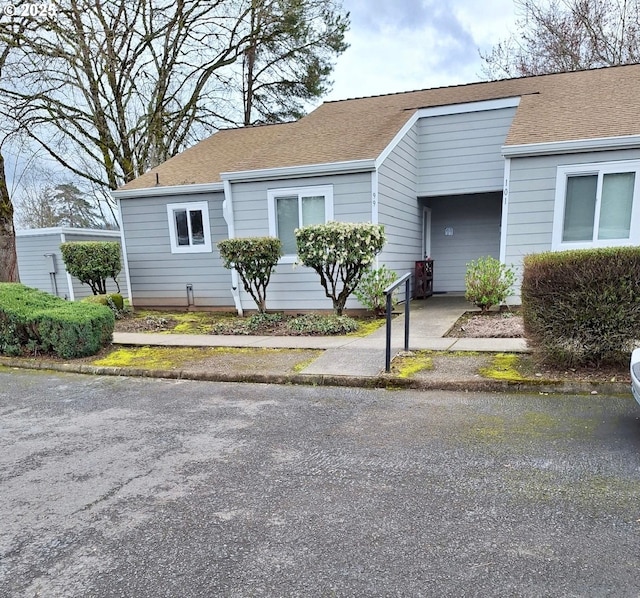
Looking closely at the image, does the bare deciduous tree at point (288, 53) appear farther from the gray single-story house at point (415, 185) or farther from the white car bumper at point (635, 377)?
the white car bumper at point (635, 377)

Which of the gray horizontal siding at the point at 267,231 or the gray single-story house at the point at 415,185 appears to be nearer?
the gray single-story house at the point at 415,185

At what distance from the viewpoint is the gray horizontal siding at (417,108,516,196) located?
924cm

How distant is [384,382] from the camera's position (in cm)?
439

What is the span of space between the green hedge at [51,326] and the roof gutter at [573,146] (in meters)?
7.29

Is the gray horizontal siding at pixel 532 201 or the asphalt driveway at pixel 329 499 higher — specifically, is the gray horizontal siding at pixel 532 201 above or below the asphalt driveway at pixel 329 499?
above

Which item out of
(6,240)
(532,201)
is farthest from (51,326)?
(532,201)

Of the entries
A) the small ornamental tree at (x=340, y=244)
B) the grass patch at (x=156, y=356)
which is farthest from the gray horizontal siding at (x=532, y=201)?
the grass patch at (x=156, y=356)

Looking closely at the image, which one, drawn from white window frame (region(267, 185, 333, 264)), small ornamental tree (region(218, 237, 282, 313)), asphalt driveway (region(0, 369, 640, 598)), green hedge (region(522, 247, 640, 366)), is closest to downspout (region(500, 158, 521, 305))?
white window frame (region(267, 185, 333, 264))

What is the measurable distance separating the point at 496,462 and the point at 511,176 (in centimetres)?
618

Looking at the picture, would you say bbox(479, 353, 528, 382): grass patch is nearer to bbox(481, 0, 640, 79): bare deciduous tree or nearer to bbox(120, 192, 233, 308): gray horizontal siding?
bbox(120, 192, 233, 308): gray horizontal siding

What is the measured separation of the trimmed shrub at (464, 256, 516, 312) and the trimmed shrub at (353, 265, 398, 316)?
1403 mm

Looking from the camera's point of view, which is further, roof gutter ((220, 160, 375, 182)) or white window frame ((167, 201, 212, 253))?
white window frame ((167, 201, 212, 253))

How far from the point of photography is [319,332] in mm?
6871

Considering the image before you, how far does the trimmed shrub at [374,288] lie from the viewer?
779cm
